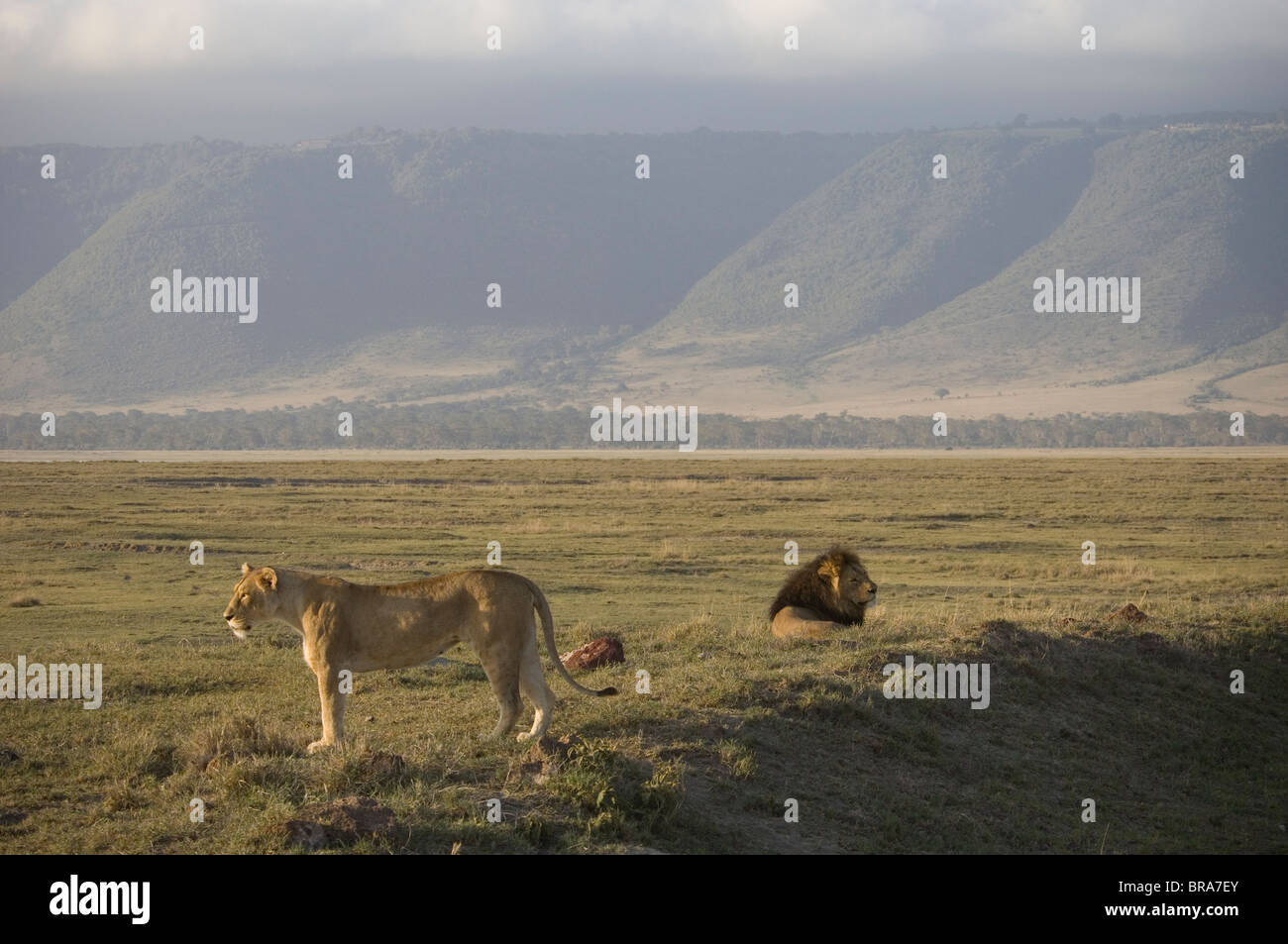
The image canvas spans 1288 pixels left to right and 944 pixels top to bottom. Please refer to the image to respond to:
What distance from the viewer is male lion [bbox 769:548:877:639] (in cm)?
1505

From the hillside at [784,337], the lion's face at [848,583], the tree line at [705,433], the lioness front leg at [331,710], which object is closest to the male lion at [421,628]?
the lioness front leg at [331,710]

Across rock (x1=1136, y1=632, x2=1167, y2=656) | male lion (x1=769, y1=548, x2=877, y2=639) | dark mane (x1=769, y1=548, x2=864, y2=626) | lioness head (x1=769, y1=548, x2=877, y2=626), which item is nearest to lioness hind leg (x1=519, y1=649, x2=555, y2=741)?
male lion (x1=769, y1=548, x2=877, y2=639)

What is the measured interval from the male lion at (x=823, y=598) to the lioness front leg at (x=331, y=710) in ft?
19.4

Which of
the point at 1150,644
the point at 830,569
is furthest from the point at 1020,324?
the point at 830,569

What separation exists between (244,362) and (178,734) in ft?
564

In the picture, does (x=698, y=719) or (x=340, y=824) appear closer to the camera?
(x=340, y=824)

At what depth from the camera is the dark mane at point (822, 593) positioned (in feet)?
50.2

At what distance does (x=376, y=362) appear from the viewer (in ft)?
587

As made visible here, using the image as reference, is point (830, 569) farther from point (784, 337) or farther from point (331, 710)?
point (784, 337)

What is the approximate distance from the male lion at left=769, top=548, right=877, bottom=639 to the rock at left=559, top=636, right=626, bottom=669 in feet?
6.40

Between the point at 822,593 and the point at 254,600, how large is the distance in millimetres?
7052

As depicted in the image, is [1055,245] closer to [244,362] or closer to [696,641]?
[244,362]

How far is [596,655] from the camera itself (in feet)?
45.3
